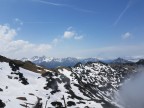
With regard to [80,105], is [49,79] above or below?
above

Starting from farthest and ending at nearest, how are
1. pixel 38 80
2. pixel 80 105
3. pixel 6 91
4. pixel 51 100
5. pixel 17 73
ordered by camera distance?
pixel 38 80, pixel 17 73, pixel 80 105, pixel 51 100, pixel 6 91

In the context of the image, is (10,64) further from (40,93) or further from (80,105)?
(80,105)

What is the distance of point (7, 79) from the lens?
10638 cm

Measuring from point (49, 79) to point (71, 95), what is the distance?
1769cm

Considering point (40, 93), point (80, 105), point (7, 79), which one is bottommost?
point (80, 105)

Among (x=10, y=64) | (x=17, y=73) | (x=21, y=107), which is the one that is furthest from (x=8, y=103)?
(x=10, y=64)

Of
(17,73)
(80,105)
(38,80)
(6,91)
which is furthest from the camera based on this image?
(38,80)

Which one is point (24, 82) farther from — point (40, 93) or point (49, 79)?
point (49, 79)

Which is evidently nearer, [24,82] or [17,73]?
[24,82]

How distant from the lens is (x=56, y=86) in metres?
129

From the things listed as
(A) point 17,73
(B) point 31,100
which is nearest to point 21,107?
(B) point 31,100

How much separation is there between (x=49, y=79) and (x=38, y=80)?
25.6 feet

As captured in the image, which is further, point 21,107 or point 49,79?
point 49,79

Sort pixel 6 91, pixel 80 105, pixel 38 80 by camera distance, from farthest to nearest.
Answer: pixel 38 80 → pixel 80 105 → pixel 6 91
